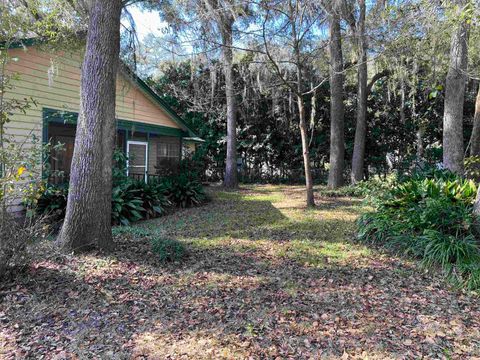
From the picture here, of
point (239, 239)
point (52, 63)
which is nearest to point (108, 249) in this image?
point (239, 239)

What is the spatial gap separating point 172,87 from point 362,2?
34.8ft

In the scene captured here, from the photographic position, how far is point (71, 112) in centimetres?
917

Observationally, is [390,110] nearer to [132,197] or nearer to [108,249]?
[132,197]

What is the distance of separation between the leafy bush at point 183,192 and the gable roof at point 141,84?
2.98m

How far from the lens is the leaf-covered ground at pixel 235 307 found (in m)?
2.74

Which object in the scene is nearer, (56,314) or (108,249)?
(56,314)

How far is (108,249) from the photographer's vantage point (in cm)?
467

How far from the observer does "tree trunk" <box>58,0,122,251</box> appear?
450 cm

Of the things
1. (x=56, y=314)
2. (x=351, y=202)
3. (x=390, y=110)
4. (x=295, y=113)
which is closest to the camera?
(x=56, y=314)

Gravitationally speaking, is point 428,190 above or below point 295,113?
below

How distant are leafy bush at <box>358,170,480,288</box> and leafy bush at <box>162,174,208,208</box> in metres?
5.37

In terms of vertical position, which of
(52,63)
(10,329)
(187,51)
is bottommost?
(10,329)

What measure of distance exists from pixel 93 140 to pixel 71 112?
5439 millimetres

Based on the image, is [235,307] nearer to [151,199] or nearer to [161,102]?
[151,199]
